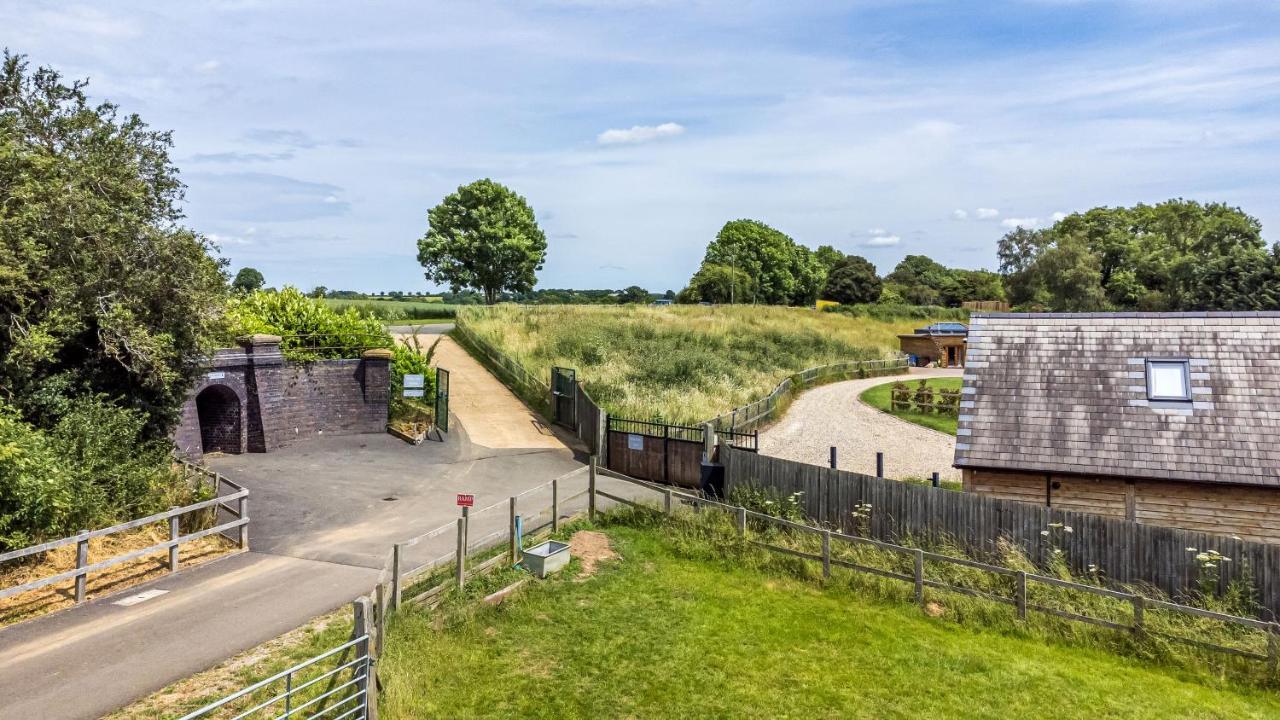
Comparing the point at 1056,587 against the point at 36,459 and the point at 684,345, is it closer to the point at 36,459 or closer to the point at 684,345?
the point at 36,459

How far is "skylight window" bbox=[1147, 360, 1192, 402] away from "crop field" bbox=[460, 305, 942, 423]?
13470 mm

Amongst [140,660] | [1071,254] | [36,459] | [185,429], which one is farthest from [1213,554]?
[1071,254]

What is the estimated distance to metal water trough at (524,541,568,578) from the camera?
13586 mm

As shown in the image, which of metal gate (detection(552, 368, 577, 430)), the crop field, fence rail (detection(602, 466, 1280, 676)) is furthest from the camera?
the crop field

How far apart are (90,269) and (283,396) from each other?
1016 centimetres

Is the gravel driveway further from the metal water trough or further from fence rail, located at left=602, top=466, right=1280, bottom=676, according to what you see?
the metal water trough

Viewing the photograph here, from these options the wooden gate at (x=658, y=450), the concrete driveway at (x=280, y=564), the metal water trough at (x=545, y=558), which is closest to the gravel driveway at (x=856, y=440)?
the wooden gate at (x=658, y=450)

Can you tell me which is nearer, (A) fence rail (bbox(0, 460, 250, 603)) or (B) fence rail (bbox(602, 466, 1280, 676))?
(B) fence rail (bbox(602, 466, 1280, 676))

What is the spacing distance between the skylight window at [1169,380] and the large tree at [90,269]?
67.8 feet

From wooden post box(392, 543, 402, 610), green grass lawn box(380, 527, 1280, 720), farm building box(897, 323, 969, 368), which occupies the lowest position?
green grass lawn box(380, 527, 1280, 720)

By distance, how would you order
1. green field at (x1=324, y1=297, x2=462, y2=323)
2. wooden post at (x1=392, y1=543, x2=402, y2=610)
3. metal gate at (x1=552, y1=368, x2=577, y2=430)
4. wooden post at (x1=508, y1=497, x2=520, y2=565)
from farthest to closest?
green field at (x1=324, y1=297, x2=462, y2=323) < metal gate at (x1=552, y1=368, x2=577, y2=430) < wooden post at (x1=508, y1=497, x2=520, y2=565) < wooden post at (x1=392, y1=543, x2=402, y2=610)

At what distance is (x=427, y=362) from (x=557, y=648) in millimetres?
22033

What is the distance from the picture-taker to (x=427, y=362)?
3128cm

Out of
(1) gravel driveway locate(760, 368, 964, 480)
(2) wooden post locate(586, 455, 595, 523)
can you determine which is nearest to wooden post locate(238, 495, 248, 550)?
(2) wooden post locate(586, 455, 595, 523)
